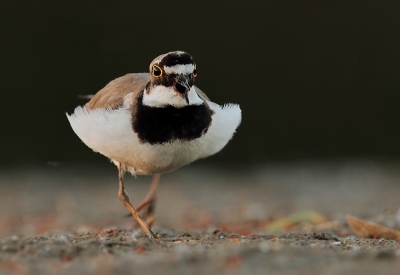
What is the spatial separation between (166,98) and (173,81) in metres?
0.14

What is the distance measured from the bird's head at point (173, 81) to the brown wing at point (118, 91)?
322 millimetres

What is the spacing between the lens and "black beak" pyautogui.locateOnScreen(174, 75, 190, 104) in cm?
462

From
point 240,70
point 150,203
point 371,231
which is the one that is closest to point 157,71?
Answer: point 150,203

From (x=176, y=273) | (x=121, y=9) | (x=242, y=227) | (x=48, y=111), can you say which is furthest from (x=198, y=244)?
(x=121, y=9)

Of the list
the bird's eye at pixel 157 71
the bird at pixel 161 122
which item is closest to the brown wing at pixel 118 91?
the bird at pixel 161 122

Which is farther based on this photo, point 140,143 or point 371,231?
point 371,231

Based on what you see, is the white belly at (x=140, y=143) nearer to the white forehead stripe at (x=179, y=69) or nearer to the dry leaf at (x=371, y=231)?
the white forehead stripe at (x=179, y=69)

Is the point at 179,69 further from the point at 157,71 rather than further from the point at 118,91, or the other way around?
the point at 118,91

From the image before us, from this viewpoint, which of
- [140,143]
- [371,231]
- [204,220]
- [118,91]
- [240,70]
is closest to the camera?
[140,143]

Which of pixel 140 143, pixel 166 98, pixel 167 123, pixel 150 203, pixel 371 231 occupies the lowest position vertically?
pixel 150 203

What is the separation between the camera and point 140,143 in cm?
480

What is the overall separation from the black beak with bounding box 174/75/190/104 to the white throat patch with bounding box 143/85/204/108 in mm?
29

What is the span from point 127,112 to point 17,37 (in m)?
8.97

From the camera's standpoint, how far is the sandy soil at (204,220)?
10.5 ft
